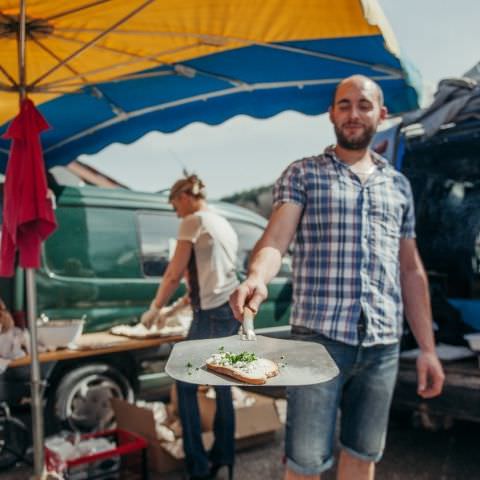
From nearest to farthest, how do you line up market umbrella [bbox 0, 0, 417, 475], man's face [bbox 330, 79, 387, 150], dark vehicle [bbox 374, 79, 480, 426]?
man's face [bbox 330, 79, 387, 150], market umbrella [bbox 0, 0, 417, 475], dark vehicle [bbox 374, 79, 480, 426]

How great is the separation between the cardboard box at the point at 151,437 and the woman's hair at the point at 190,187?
5.03 ft

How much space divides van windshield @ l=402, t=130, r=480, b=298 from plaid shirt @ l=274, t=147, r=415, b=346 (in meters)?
2.34

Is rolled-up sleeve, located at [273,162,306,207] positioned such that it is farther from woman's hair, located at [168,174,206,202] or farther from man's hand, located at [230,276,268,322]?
woman's hair, located at [168,174,206,202]

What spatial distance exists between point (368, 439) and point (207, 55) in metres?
2.34

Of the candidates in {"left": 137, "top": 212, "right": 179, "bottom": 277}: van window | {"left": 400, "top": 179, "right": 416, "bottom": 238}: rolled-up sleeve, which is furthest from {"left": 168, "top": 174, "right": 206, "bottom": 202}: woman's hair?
{"left": 400, "top": 179, "right": 416, "bottom": 238}: rolled-up sleeve

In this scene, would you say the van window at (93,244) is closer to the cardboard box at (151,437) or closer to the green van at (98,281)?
the green van at (98,281)

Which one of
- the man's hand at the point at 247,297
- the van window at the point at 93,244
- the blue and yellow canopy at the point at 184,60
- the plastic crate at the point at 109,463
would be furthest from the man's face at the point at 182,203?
the man's hand at the point at 247,297

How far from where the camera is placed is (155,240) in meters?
5.54

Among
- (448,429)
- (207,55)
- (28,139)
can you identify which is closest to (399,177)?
(207,55)

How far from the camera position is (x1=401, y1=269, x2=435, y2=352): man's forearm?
2.65m

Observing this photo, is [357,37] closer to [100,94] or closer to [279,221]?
[279,221]

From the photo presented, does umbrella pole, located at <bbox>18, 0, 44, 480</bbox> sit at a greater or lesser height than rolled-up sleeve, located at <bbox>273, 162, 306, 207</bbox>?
lesser

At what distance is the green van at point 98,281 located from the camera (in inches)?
182

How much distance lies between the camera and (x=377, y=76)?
337 centimetres
